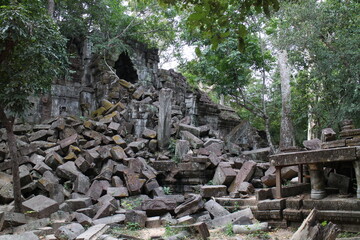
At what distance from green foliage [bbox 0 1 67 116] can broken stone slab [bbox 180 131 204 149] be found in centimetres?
454

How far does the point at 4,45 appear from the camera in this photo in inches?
251

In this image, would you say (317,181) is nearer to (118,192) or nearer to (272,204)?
(272,204)

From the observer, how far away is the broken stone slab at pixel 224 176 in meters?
8.05

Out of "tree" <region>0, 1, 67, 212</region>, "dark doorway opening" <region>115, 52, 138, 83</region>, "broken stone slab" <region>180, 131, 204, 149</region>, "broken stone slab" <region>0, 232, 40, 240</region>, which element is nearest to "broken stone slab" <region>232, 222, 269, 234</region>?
"broken stone slab" <region>0, 232, 40, 240</region>

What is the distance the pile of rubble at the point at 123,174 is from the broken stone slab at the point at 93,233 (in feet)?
0.11

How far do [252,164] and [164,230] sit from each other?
3.16 metres

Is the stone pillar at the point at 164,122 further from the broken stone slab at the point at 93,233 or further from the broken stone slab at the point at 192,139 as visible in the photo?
the broken stone slab at the point at 93,233

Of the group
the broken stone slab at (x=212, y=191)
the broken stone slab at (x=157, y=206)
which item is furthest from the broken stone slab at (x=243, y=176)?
the broken stone slab at (x=157, y=206)

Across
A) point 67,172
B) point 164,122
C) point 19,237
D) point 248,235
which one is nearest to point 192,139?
point 164,122

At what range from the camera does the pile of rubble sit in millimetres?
6217

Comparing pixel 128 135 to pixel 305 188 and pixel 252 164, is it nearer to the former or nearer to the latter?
pixel 252 164

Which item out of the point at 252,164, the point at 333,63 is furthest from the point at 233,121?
the point at 252,164

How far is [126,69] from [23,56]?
957 centimetres

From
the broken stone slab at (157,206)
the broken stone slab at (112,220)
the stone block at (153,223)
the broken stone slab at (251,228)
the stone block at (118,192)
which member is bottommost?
the stone block at (153,223)
